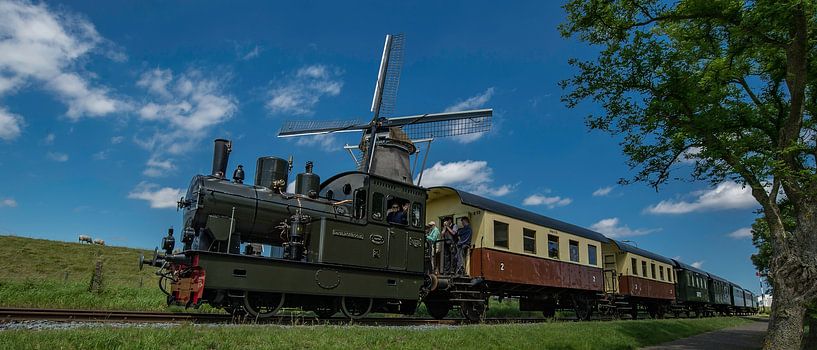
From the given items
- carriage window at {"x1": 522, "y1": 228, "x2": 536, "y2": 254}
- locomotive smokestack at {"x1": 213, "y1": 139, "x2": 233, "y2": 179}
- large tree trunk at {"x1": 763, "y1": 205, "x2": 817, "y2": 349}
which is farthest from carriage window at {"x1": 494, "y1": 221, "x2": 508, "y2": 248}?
locomotive smokestack at {"x1": 213, "y1": 139, "x2": 233, "y2": 179}

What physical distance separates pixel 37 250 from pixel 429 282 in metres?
29.9

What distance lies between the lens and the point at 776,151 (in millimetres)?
9414

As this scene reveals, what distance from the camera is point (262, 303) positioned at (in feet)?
31.9

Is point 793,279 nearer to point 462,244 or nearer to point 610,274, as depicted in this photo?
point 462,244

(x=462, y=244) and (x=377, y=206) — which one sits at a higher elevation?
(x=377, y=206)

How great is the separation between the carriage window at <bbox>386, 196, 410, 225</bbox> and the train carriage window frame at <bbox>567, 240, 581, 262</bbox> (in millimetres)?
8252

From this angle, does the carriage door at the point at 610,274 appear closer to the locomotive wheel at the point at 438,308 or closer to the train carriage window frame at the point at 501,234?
the train carriage window frame at the point at 501,234

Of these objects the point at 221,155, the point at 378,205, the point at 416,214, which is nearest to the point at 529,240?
the point at 416,214

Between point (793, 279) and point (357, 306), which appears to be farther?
point (357, 306)

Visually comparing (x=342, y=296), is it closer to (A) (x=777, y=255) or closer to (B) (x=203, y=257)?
(B) (x=203, y=257)

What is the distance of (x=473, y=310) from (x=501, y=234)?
2.52 meters

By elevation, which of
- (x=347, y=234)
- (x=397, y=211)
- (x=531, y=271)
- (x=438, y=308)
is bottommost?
(x=438, y=308)

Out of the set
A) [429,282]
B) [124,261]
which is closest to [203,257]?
[429,282]

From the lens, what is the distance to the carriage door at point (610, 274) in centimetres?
2167
